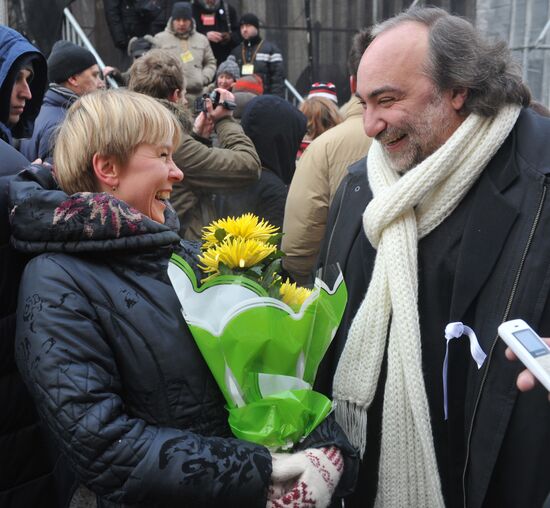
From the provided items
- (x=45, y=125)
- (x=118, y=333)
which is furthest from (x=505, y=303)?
(x=45, y=125)

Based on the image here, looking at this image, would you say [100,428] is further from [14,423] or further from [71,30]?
[71,30]

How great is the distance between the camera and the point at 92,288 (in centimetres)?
165

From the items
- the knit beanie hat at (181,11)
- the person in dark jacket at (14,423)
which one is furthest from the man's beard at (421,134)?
the knit beanie hat at (181,11)

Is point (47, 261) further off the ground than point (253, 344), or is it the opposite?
point (47, 261)

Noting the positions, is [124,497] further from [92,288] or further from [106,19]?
[106,19]

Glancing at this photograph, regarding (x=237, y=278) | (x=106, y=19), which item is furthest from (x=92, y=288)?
(x=106, y=19)

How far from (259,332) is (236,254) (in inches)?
8.0

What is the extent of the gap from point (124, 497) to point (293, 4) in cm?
987

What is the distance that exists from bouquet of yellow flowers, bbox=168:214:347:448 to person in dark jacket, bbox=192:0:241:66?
7.73 metres

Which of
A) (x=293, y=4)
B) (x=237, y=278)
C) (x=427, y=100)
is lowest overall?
(x=293, y=4)

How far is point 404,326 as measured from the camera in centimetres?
207

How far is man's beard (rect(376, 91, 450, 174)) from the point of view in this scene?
2186 millimetres

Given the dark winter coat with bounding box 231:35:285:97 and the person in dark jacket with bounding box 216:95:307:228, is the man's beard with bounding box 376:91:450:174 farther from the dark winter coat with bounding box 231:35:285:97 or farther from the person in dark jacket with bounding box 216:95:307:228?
the dark winter coat with bounding box 231:35:285:97

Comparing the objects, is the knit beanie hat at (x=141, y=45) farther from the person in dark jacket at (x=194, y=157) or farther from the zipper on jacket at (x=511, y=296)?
the zipper on jacket at (x=511, y=296)
